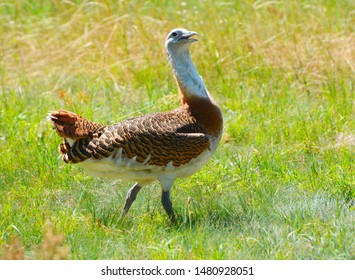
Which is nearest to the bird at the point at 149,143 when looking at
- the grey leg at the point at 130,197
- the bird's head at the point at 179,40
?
the grey leg at the point at 130,197

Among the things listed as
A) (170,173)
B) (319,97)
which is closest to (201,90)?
(170,173)

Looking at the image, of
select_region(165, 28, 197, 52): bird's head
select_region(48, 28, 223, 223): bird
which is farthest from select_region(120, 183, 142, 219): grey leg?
select_region(165, 28, 197, 52): bird's head

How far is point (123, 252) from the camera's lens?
4.68 m

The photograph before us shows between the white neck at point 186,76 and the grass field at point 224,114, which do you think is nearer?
the grass field at point 224,114

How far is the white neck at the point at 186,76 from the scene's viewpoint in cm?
546

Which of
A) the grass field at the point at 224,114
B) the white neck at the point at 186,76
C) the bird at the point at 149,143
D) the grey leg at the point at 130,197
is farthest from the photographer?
the white neck at the point at 186,76

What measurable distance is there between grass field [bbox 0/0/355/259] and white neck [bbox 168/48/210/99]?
2.25 ft

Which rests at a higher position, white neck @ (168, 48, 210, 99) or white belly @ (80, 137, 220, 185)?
white neck @ (168, 48, 210, 99)

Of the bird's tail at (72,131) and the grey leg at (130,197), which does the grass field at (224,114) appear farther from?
the bird's tail at (72,131)

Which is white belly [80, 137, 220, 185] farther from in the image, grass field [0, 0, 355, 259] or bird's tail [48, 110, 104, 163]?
grass field [0, 0, 355, 259]

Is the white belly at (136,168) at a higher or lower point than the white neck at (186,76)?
lower

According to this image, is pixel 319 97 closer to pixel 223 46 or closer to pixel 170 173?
pixel 223 46

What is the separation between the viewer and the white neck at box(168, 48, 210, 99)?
5457 mm

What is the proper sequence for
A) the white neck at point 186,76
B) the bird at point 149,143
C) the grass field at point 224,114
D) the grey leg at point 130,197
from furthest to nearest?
the white neck at point 186,76, the grey leg at point 130,197, the bird at point 149,143, the grass field at point 224,114
